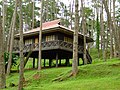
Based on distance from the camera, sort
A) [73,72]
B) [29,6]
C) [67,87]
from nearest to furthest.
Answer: [67,87] < [73,72] < [29,6]

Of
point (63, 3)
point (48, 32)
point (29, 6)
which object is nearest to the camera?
Answer: point (48, 32)

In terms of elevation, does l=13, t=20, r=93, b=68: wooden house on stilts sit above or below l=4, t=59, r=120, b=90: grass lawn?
above

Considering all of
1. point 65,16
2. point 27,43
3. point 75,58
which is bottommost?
point 75,58

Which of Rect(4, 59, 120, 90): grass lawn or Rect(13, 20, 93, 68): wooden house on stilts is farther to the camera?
Rect(13, 20, 93, 68): wooden house on stilts

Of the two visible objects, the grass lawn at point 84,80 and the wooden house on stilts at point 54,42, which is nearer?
the grass lawn at point 84,80

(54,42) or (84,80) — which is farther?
(54,42)

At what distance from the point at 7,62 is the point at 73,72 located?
10245mm

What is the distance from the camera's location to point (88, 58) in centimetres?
3164

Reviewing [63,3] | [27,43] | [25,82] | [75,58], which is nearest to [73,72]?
[75,58]

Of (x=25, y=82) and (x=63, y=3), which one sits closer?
(x=25, y=82)

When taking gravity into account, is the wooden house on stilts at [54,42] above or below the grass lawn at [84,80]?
above

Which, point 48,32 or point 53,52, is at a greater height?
point 48,32

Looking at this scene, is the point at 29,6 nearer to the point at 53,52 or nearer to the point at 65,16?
the point at 65,16

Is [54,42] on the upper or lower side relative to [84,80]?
upper
